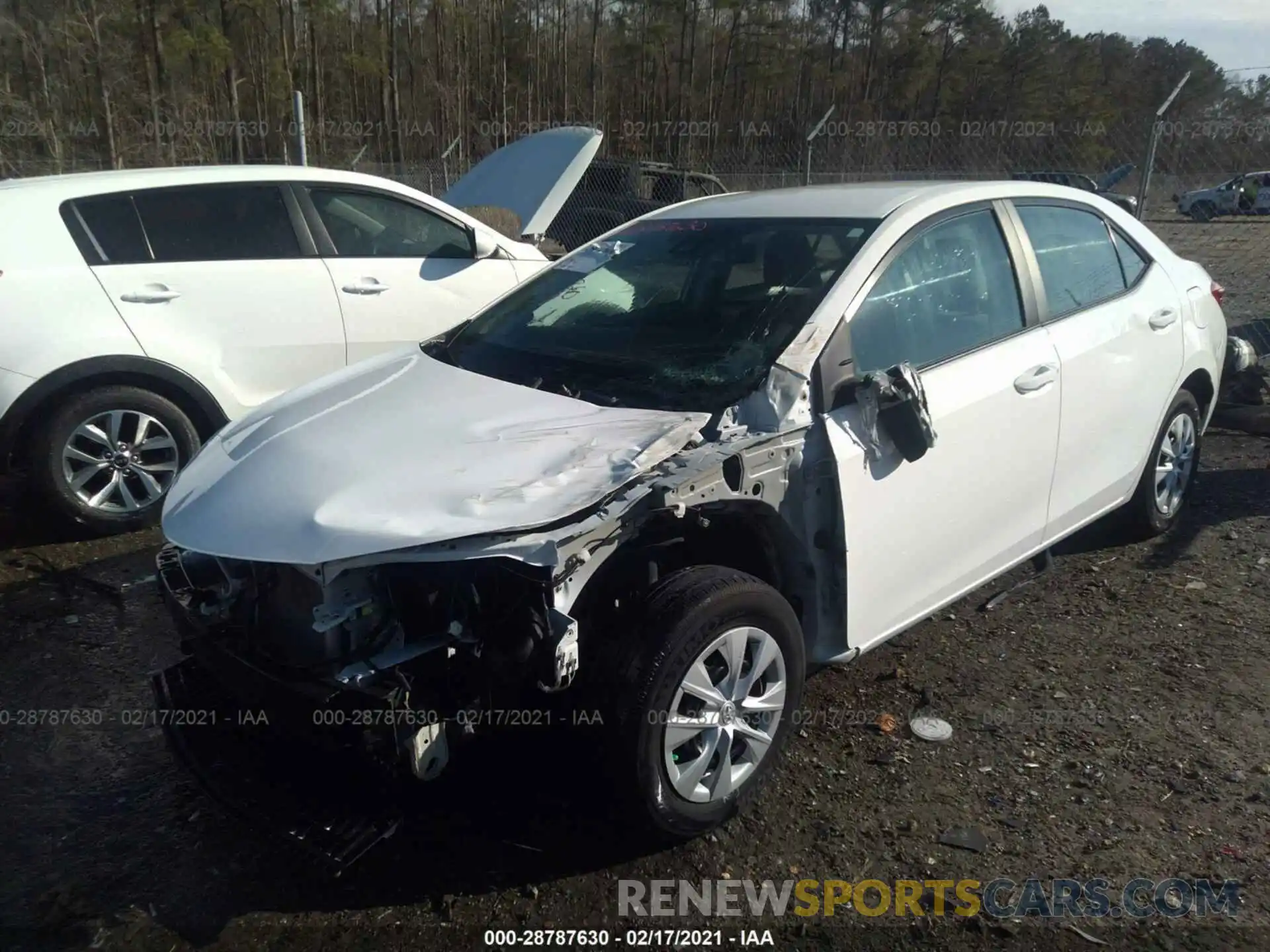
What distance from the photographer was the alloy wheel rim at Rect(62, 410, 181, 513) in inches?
185

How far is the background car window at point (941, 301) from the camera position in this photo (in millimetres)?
3059

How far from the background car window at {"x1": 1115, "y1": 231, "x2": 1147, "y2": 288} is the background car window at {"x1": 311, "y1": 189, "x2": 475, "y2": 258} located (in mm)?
3626

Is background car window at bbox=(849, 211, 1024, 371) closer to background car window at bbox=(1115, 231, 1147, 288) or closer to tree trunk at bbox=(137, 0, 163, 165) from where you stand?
background car window at bbox=(1115, 231, 1147, 288)

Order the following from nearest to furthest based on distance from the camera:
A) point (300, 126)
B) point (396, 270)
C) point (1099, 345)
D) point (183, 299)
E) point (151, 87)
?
point (1099, 345), point (183, 299), point (396, 270), point (300, 126), point (151, 87)

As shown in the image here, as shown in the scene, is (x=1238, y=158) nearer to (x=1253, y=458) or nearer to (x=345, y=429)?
(x=1253, y=458)

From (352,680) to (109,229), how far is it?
3.82 m

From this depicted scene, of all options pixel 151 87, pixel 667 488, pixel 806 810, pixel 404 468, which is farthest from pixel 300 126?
pixel 151 87

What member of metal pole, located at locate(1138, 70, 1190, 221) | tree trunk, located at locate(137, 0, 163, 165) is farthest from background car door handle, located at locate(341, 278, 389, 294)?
tree trunk, located at locate(137, 0, 163, 165)

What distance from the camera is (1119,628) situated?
3879mm

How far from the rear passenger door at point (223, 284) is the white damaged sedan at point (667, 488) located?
72.5 inches

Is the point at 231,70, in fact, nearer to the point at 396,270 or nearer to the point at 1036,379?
the point at 396,270

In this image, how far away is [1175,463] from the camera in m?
4.60

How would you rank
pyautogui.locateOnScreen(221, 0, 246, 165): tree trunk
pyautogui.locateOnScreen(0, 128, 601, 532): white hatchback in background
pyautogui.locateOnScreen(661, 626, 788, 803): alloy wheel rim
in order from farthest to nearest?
pyautogui.locateOnScreen(221, 0, 246, 165): tree trunk
pyautogui.locateOnScreen(0, 128, 601, 532): white hatchback in background
pyautogui.locateOnScreen(661, 626, 788, 803): alloy wheel rim

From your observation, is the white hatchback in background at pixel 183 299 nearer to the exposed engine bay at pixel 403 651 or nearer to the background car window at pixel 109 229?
the background car window at pixel 109 229
